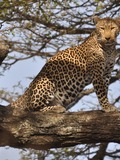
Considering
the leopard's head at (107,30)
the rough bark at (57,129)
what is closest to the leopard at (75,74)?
the leopard's head at (107,30)

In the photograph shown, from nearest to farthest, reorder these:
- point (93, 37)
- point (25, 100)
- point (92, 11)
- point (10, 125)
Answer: point (10, 125), point (25, 100), point (93, 37), point (92, 11)

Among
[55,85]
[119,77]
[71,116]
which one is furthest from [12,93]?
[71,116]

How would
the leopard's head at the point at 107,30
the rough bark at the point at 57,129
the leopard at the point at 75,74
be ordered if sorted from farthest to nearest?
the leopard's head at the point at 107,30
the leopard at the point at 75,74
the rough bark at the point at 57,129

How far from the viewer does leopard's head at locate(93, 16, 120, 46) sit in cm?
777

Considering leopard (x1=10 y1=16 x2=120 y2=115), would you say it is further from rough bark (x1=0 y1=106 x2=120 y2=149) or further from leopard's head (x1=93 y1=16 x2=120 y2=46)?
rough bark (x1=0 y1=106 x2=120 y2=149)

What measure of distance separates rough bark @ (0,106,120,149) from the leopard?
1194 millimetres

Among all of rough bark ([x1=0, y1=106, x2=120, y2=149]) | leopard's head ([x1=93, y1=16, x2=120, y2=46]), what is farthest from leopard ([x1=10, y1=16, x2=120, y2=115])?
rough bark ([x1=0, y1=106, x2=120, y2=149])

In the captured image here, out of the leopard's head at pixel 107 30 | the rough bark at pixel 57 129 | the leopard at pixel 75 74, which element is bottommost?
the leopard at pixel 75 74

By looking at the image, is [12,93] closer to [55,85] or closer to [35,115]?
[55,85]

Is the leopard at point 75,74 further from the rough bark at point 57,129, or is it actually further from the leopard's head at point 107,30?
the rough bark at point 57,129

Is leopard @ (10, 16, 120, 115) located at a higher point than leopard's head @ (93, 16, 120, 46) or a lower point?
lower

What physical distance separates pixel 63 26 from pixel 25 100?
11.1 feet

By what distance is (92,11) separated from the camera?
10047mm

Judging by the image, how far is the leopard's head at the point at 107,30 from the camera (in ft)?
25.5
